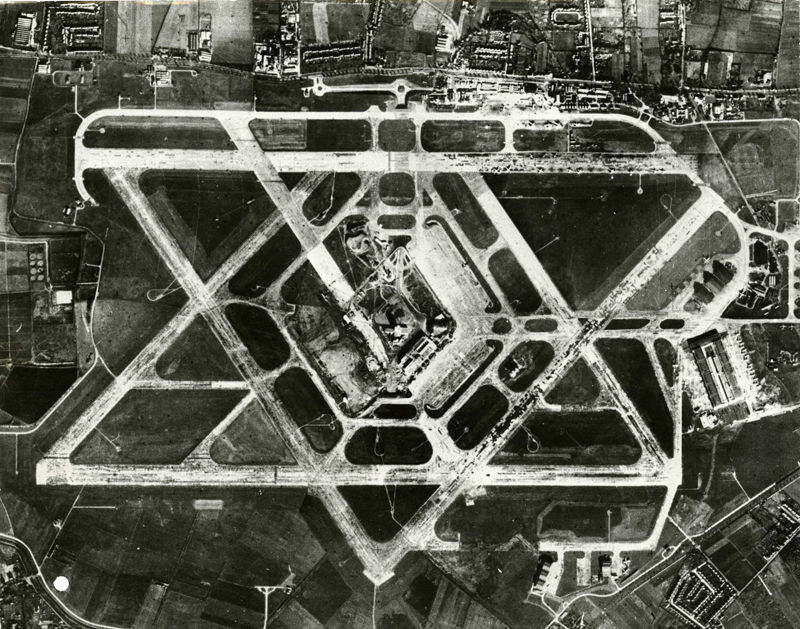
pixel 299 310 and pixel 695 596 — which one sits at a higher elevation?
pixel 299 310

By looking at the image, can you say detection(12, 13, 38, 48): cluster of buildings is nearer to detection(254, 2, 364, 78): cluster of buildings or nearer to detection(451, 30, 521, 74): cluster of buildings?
detection(254, 2, 364, 78): cluster of buildings

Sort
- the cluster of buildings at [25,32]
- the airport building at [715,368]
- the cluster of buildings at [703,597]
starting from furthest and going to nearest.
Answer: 1. the cluster of buildings at [703,597]
2. the airport building at [715,368]
3. the cluster of buildings at [25,32]

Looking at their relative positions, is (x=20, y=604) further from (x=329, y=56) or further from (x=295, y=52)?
(x=329, y=56)

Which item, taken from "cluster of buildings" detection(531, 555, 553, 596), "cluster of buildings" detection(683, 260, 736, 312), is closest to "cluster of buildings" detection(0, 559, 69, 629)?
"cluster of buildings" detection(531, 555, 553, 596)

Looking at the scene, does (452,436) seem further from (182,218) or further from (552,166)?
(182,218)

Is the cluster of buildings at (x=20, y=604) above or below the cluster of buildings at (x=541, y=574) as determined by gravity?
below

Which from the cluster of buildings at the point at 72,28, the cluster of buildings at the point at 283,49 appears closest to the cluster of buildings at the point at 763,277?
the cluster of buildings at the point at 283,49

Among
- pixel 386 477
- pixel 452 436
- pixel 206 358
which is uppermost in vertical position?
pixel 206 358

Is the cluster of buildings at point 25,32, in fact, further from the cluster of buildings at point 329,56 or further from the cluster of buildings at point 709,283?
the cluster of buildings at point 709,283

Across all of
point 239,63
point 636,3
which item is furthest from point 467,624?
point 636,3
